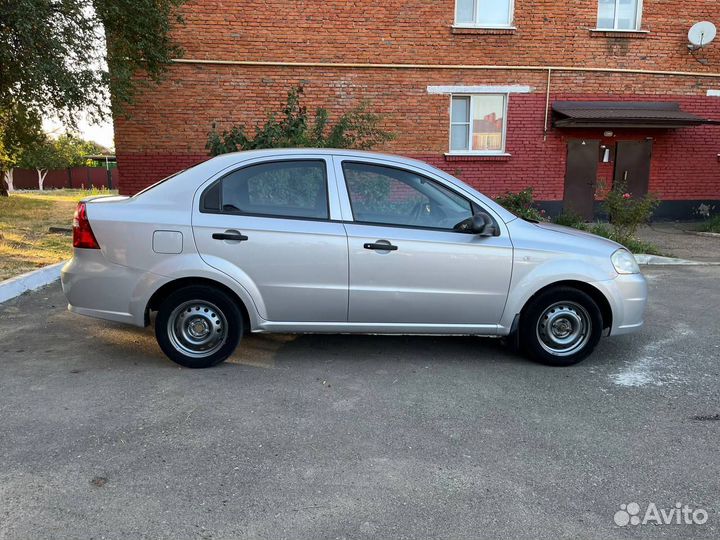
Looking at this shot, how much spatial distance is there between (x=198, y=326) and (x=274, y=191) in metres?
1.24

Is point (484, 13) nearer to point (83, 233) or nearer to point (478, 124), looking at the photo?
point (478, 124)

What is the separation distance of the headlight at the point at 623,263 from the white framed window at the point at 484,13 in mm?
9653

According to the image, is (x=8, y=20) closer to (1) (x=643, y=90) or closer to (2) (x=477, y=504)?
(2) (x=477, y=504)

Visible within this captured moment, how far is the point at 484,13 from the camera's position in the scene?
1273cm

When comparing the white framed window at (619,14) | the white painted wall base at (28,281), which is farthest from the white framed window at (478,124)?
the white painted wall base at (28,281)

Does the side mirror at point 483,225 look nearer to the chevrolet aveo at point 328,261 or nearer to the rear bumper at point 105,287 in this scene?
the chevrolet aveo at point 328,261

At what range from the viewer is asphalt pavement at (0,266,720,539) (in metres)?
2.61

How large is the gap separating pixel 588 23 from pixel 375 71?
17.0 ft

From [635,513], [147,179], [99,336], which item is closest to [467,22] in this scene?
[147,179]

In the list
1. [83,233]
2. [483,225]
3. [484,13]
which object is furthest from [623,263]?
[484,13]

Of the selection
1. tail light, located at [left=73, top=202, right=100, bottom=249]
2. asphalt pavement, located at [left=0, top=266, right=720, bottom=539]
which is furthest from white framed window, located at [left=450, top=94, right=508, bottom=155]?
tail light, located at [left=73, top=202, right=100, bottom=249]

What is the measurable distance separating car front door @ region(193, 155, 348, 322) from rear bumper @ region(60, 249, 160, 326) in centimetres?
61

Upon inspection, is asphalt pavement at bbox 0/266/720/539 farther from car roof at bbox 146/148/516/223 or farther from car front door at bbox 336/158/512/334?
car roof at bbox 146/148/516/223

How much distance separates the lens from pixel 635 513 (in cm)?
268
